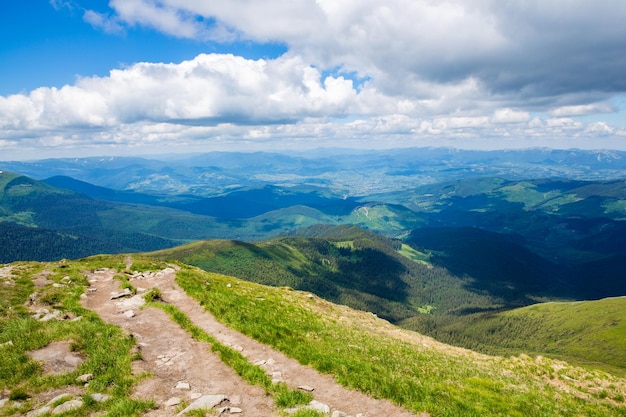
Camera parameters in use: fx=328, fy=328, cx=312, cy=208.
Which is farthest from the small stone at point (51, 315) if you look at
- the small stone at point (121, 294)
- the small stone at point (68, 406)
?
the small stone at point (68, 406)

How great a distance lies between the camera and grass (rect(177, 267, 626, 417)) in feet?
55.1

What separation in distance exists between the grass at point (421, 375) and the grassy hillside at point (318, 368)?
65 millimetres

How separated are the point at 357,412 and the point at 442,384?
690 cm

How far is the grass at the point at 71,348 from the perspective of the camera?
14664mm

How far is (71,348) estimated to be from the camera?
19375mm

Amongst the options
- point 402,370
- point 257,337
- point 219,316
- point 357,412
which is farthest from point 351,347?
point 219,316

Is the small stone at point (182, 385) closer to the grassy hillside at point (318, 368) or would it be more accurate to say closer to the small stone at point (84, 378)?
the grassy hillside at point (318, 368)

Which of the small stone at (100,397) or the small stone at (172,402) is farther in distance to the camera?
the small stone at (172,402)

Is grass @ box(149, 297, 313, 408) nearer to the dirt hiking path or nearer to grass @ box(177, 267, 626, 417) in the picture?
the dirt hiking path

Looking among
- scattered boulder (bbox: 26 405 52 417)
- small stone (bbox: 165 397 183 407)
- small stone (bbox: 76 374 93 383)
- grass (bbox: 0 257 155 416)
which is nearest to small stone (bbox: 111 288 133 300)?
grass (bbox: 0 257 155 416)

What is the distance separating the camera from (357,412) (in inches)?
586

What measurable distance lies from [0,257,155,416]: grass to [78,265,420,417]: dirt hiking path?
1001 millimetres

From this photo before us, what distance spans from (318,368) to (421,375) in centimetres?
673

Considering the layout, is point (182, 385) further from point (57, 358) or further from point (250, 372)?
point (57, 358)
